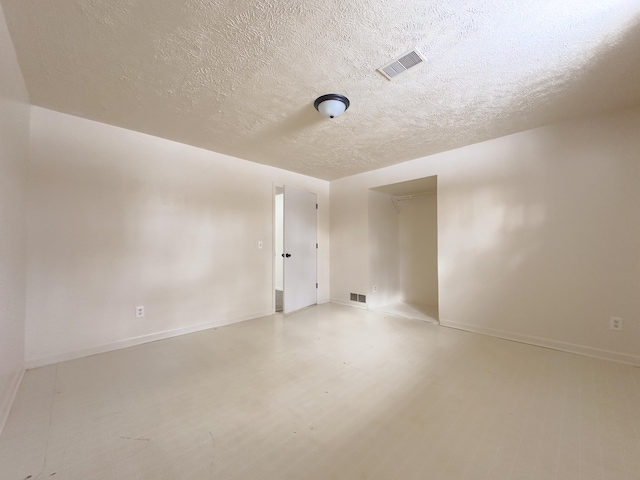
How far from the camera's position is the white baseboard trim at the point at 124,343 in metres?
2.24

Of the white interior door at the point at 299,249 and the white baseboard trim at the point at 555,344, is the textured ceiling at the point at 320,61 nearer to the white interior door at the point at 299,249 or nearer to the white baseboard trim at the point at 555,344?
the white interior door at the point at 299,249

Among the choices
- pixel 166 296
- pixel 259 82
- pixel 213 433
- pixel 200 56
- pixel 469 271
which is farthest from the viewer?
pixel 469 271

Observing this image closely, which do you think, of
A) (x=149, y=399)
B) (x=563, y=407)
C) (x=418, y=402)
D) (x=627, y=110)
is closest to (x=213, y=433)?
(x=149, y=399)

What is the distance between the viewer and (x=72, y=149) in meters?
2.41

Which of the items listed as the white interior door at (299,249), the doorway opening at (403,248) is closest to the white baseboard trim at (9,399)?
the white interior door at (299,249)

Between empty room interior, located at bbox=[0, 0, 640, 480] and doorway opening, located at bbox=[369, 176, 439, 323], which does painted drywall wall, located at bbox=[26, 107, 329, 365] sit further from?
doorway opening, located at bbox=[369, 176, 439, 323]

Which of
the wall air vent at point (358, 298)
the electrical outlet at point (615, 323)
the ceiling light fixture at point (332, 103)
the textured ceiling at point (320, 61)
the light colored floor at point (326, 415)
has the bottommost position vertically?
the light colored floor at point (326, 415)

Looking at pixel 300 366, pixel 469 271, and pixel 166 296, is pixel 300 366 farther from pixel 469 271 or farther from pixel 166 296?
pixel 469 271

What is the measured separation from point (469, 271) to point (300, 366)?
244 centimetres

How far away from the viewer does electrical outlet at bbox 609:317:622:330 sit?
2.32m

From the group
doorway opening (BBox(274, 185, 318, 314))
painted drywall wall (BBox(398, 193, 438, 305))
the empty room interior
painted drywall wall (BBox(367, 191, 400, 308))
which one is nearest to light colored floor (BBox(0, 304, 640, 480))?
the empty room interior

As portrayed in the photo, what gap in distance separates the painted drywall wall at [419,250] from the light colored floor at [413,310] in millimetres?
261

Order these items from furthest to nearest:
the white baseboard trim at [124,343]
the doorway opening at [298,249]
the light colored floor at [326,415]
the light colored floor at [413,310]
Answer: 1. the doorway opening at [298,249]
2. the light colored floor at [413,310]
3. the white baseboard trim at [124,343]
4. the light colored floor at [326,415]

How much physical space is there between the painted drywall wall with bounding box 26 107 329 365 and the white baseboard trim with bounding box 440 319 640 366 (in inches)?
115
